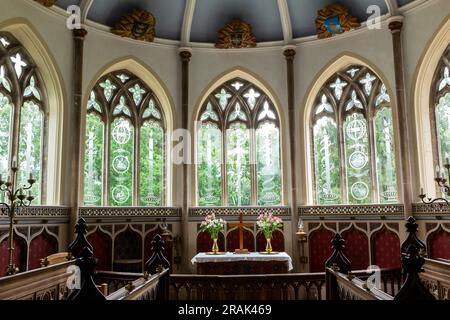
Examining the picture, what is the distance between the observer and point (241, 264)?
865cm

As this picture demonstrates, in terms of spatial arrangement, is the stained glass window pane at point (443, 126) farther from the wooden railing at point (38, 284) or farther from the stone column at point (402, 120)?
the wooden railing at point (38, 284)

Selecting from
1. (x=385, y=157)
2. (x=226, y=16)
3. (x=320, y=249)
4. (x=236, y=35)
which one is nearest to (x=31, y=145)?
(x=236, y=35)

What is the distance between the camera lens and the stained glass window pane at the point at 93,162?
10.2 meters

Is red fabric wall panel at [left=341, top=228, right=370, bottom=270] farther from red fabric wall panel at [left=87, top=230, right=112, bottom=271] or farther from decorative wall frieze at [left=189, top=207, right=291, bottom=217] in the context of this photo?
red fabric wall panel at [left=87, top=230, right=112, bottom=271]

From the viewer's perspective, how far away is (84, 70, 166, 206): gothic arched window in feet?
34.3

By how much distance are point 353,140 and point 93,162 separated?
6.51 metres

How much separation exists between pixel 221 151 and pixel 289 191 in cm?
215

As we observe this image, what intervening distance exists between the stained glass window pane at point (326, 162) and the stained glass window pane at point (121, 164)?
189 inches

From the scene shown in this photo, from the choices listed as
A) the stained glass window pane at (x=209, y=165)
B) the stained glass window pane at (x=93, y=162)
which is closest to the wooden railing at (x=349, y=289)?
the stained glass window pane at (x=209, y=165)

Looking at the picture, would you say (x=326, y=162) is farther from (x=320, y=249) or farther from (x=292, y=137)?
(x=320, y=249)

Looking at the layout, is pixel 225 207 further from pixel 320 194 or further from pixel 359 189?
pixel 359 189

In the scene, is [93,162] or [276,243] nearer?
[93,162]

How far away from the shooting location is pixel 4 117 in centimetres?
871
